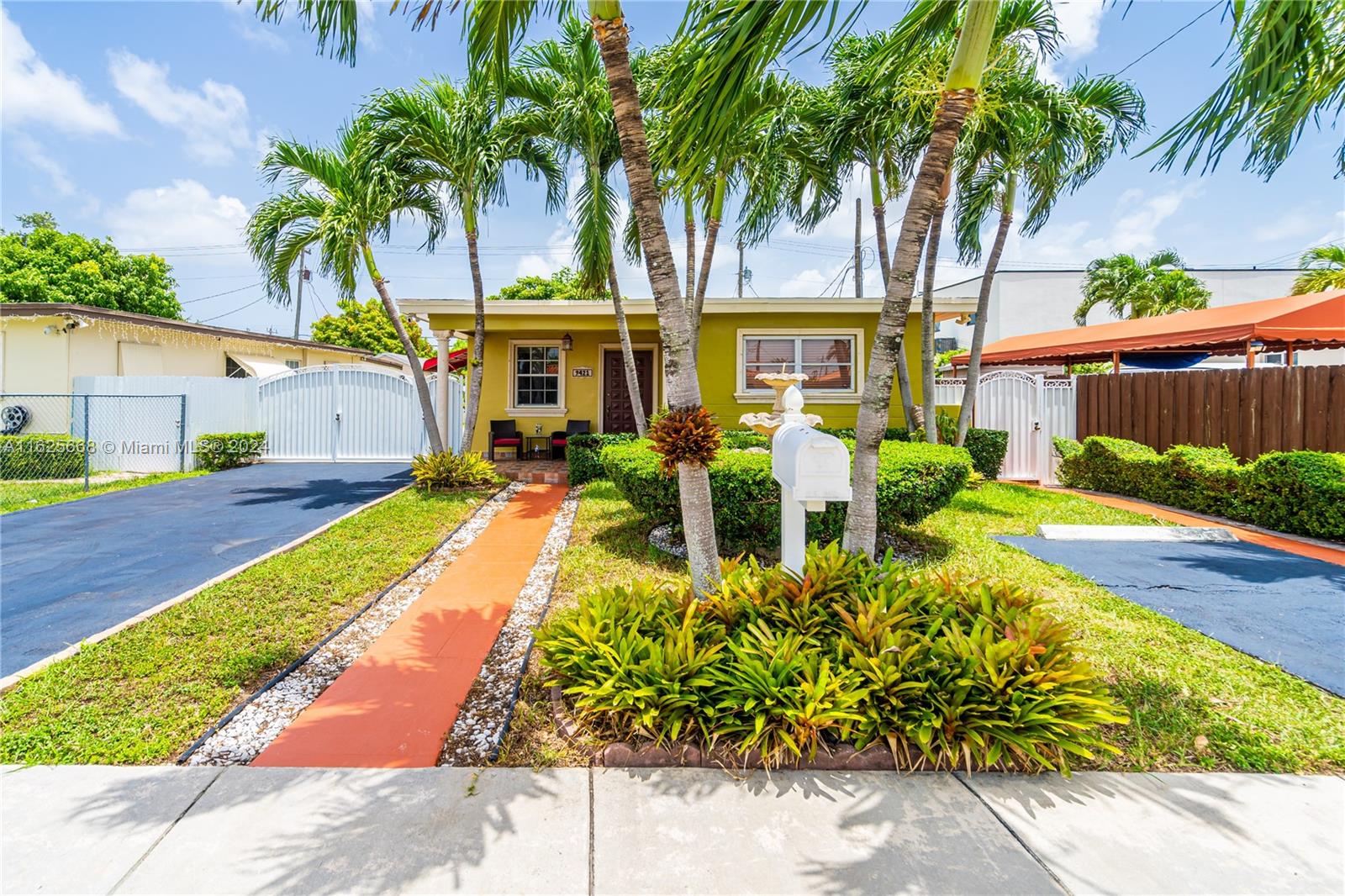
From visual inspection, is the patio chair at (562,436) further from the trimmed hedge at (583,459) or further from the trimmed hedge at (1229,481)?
the trimmed hedge at (1229,481)

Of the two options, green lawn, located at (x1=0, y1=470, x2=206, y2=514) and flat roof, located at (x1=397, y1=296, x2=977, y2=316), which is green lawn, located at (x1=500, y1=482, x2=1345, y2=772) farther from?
green lawn, located at (x1=0, y1=470, x2=206, y2=514)

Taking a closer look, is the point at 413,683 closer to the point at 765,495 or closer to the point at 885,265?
the point at 765,495

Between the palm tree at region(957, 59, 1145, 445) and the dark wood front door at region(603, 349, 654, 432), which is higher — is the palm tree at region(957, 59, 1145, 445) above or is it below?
above

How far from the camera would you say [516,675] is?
3.65 m

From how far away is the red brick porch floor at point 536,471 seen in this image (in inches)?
419

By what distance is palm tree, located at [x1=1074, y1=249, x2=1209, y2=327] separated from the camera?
2044cm

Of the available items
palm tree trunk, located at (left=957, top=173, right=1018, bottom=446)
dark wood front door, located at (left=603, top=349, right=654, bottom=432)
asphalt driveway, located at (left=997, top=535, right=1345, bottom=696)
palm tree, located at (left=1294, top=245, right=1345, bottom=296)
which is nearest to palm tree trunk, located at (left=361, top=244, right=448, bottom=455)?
dark wood front door, located at (left=603, top=349, right=654, bottom=432)

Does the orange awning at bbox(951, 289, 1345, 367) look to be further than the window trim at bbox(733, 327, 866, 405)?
No

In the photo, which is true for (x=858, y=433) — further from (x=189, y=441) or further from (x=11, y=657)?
(x=189, y=441)

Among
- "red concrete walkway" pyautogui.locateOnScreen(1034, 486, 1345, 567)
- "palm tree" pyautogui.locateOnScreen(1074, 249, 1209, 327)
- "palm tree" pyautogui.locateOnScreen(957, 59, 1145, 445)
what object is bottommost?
"red concrete walkway" pyautogui.locateOnScreen(1034, 486, 1345, 567)

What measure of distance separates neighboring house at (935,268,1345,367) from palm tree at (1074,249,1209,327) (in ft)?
10.8

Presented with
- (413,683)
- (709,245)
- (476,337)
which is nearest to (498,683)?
(413,683)

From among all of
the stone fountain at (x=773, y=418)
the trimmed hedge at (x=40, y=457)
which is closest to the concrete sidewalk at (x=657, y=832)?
the stone fountain at (x=773, y=418)

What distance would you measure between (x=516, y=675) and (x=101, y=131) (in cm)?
1163
